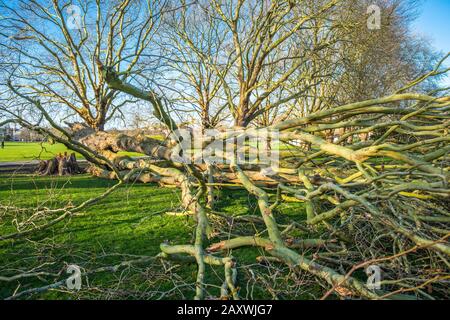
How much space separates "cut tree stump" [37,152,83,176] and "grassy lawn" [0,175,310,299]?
3.34 metres

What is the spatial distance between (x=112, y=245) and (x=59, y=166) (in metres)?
7.29

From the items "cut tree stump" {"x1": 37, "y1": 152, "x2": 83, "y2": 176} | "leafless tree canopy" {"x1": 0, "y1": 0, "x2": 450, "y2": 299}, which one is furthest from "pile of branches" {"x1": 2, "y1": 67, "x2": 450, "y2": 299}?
"cut tree stump" {"x1": 37, "y1": 152, "x2": 83, "y2": 176}

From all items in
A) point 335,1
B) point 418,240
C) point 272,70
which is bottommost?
point 418,240

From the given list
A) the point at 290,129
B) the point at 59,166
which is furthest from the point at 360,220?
the point at 59,166

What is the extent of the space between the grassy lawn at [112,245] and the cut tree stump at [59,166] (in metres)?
3.34

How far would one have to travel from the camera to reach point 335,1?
1020 cm

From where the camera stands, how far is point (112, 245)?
3627mm

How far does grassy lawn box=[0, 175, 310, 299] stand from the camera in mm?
2646

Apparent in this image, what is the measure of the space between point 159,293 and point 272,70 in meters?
12.6

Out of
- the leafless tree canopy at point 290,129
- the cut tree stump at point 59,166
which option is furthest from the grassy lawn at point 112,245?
the cut tree stump at point 59,166

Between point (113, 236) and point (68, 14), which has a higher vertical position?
point (68, 14)

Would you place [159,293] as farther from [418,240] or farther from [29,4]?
[29,4]

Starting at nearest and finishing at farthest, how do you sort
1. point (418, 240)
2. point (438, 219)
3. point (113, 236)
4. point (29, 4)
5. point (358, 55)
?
point (418, 240), point (438, 219), point (113, 236), point (29, 4), point (358, 55)

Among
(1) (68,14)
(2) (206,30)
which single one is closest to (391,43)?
(2) (206,30)
